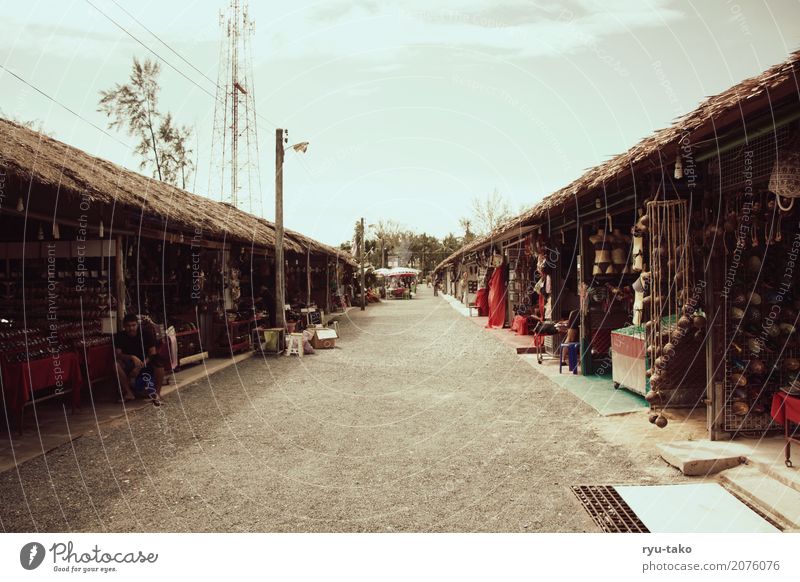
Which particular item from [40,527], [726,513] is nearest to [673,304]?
[726,513]

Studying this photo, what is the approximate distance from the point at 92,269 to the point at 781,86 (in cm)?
917

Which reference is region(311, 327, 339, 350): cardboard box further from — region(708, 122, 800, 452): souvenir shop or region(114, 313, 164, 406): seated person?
region(708, 122, 800, 452): souvenir shop

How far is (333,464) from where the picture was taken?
458 cm

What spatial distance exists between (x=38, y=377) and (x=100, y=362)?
4.20ft

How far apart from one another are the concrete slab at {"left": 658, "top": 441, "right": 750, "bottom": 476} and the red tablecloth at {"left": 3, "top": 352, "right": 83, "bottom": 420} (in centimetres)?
612

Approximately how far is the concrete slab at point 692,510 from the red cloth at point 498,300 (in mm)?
12533

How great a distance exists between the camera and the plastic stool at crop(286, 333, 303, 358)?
11.7 metres

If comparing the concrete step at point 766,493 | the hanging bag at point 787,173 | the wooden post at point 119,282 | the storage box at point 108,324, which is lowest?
the concrete step at point 766,493

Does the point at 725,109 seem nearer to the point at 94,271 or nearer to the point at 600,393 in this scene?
the point at 600,393

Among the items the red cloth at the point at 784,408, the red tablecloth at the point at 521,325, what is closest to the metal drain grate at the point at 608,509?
the red cloth at the point at 784,408

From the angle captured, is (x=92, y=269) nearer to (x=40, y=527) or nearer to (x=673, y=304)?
(x=40, y=527)

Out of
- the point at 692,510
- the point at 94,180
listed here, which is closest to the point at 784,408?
the point at 692,510

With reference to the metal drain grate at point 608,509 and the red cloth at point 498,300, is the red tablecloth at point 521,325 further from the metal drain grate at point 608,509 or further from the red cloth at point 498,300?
the metal drain grate at point 608,509
